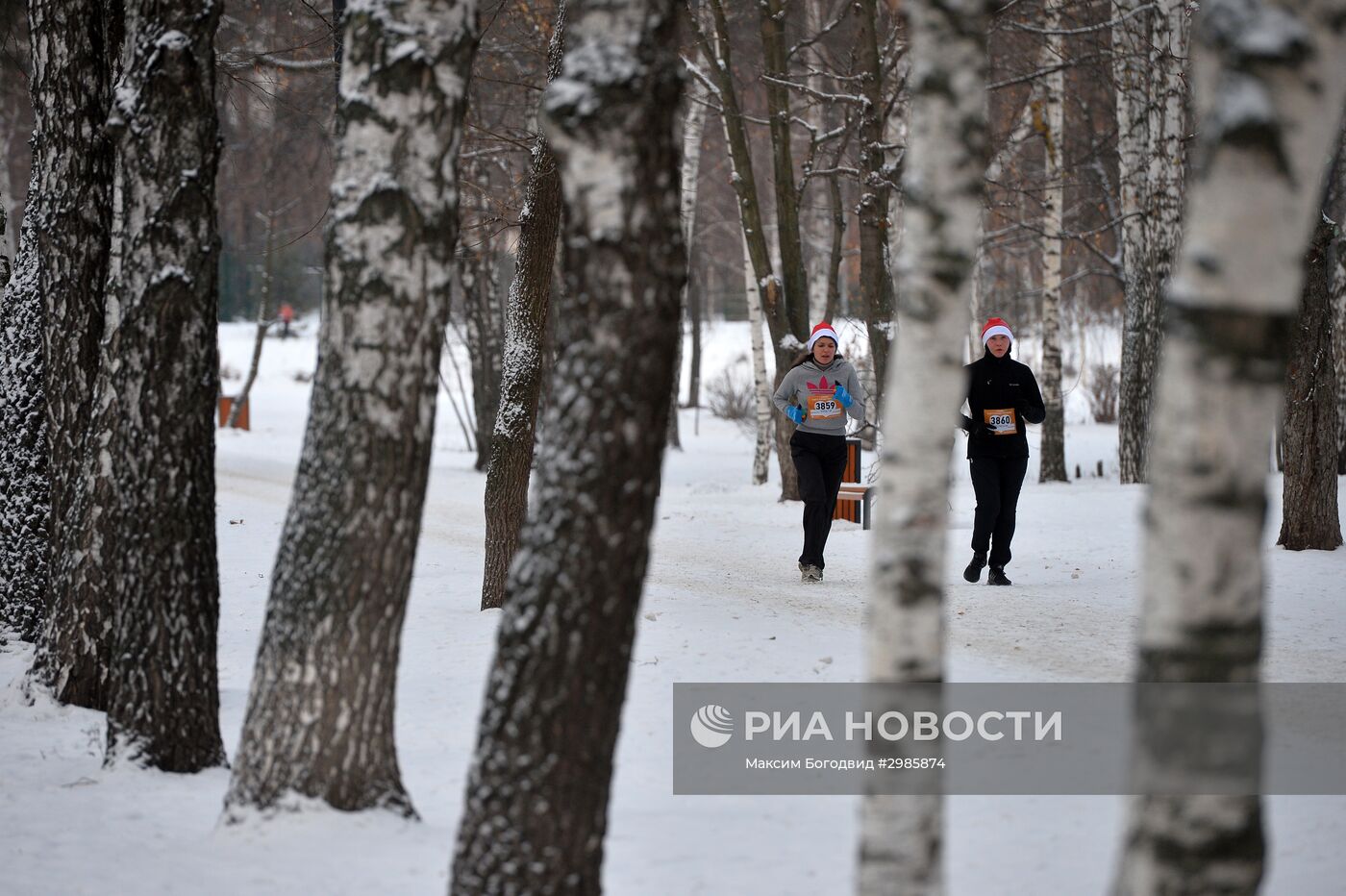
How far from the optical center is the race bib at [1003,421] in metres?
8.24

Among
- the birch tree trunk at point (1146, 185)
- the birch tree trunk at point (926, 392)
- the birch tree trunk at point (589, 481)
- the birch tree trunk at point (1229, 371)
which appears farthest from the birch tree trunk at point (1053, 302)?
the birch tree trunk at point (1229, 371)

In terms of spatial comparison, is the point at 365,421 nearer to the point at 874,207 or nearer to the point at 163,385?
the point at 163,385

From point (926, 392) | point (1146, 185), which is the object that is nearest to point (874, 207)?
point (1146, 185)

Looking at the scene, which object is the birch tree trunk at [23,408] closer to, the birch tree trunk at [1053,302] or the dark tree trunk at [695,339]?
the birch tree trunk at [1053,302]

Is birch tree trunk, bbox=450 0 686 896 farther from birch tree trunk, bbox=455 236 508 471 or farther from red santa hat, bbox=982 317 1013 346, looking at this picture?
birch tree trunk, bbox=455 236 508 471

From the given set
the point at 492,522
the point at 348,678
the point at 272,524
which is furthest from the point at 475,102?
the point at 348,678

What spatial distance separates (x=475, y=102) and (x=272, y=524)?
5.97m

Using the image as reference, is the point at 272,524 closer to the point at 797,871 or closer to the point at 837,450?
the point at 837,450

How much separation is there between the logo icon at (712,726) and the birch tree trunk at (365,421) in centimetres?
147

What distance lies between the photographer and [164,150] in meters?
4.58

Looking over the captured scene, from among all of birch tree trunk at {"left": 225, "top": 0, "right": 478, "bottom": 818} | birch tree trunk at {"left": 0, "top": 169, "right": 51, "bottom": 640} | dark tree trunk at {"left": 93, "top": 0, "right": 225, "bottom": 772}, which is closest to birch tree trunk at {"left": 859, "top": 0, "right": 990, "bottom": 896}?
birch tree trunk at {"left": 225, "top": 0, "right": 478, "bottom": 818}

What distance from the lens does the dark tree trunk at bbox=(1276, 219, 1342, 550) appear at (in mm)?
9578

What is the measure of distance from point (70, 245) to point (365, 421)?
279 cm

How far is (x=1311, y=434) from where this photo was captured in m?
9.62
